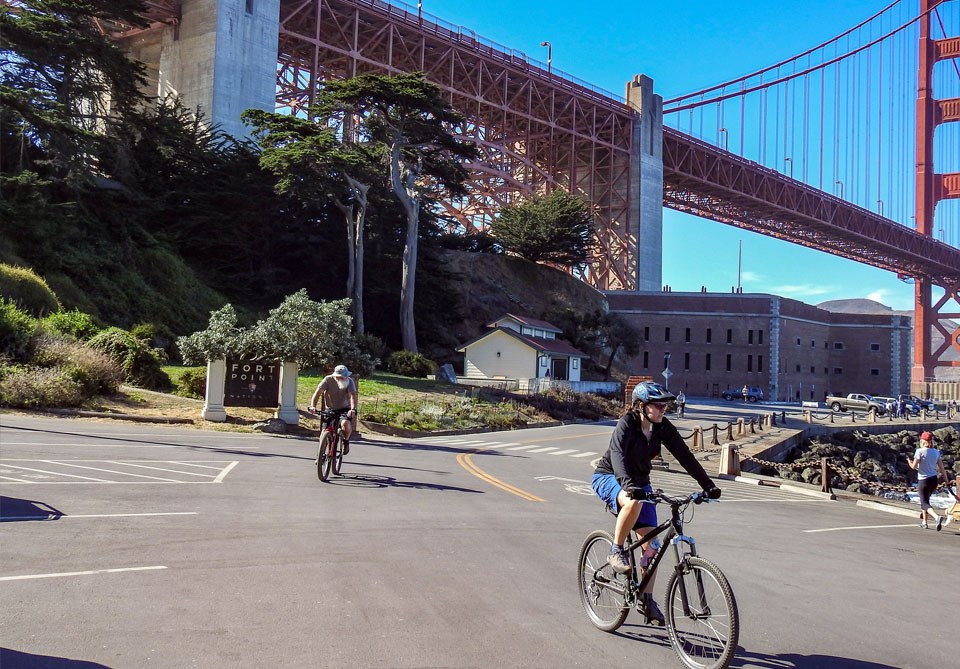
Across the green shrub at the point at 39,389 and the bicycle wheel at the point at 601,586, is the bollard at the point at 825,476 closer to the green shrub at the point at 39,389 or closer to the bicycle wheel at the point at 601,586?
the bicycle wheel at the point at 601,586

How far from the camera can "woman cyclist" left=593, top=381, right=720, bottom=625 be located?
5.59m

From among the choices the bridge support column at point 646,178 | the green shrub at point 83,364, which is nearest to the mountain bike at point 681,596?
the green shrub at point 83,364

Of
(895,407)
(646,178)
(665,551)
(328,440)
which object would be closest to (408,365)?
(328,440)

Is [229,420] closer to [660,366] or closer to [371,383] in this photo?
→ [371,383]

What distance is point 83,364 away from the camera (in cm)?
2212

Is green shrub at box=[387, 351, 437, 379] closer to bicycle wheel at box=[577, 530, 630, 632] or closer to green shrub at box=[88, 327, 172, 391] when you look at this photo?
green shrub at box=[88, 327, 172, 391]

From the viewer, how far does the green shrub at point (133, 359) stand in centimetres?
2545

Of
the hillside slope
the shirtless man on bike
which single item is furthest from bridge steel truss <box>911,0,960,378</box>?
the shirtless man on bike

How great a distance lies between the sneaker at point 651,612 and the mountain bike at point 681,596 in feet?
0.07

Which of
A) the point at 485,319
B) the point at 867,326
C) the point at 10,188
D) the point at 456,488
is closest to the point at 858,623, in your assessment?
the point at 456,488

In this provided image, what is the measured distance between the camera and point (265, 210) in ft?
171

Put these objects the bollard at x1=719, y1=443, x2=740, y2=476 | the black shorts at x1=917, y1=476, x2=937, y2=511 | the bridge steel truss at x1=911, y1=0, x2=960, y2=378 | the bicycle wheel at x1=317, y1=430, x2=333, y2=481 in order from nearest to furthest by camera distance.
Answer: the bicycle wheel at x1=317, y1=430, x2=333, y2=481
the black shorts at x1=917, y1=476, x2=937, y2=511
the bollard at x1=719, y1=443, x2=740, y2=476
the bridge steel truss at x1=911, y1=0, x2=960, y2=378

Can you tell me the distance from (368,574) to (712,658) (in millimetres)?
3215

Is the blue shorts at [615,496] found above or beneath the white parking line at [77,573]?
above
